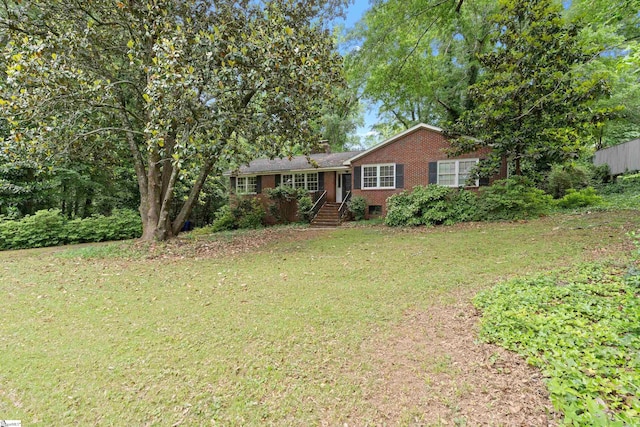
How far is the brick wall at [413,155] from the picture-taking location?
14469 mm

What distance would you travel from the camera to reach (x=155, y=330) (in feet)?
13.3

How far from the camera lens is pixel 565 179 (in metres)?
15.6

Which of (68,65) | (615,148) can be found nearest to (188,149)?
(68,65)

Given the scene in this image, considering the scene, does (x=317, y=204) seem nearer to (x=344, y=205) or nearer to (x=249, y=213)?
(x=344, y=205)

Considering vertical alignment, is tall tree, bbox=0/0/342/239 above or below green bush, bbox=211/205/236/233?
above

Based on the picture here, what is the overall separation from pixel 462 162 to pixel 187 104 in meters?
12.0

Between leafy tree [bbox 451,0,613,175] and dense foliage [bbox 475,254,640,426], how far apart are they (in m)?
8.19

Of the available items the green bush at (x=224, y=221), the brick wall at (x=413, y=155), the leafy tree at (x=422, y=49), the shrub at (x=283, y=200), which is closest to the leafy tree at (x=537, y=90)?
the leafy tree at (x=422, y=49)

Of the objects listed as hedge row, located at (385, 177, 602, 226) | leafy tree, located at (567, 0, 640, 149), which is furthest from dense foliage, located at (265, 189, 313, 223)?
leafy tree, located at (567, 0, 640, 149)

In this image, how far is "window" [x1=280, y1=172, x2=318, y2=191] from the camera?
18094mm

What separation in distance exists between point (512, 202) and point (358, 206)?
6.81 meters

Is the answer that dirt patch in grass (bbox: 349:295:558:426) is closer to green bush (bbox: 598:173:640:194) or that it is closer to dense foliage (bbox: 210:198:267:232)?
dense foliage (bbox: 210:198:267:232)

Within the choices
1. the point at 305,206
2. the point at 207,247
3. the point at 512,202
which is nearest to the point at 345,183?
the point at 305,206

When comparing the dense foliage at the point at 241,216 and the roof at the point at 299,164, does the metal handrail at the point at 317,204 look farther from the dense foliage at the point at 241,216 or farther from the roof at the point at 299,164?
the dense foliage at the point at 241,216
